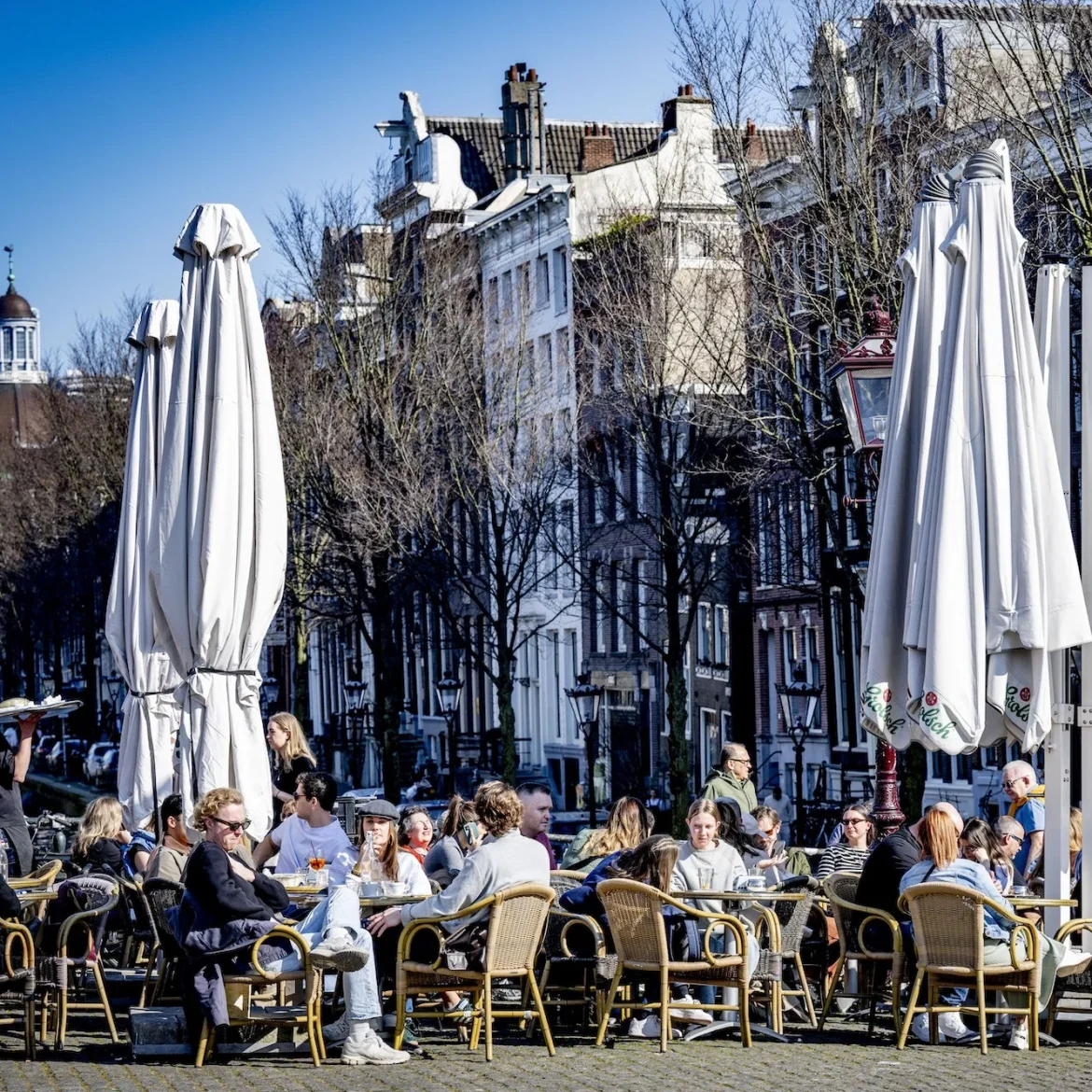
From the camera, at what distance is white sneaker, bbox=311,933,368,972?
1228 cm

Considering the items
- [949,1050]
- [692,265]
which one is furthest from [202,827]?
[692,265]

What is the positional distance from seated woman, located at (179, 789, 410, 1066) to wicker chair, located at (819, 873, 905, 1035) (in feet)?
9.37

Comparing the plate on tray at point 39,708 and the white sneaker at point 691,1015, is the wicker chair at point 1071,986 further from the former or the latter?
the plate on tray at point 39,708

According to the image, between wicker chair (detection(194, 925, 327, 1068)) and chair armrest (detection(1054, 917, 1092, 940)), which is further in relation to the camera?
chair armrest (detection(1054, 917, 1092, 940))

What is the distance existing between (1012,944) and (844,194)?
18436mm

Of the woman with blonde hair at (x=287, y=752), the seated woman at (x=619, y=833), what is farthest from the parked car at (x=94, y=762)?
the seated woman at (x=619, y=833)

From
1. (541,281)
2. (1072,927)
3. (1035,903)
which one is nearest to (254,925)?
(1035,903)

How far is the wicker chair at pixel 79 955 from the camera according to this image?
13.4m

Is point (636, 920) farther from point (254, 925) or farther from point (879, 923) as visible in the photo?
point (254, 925)

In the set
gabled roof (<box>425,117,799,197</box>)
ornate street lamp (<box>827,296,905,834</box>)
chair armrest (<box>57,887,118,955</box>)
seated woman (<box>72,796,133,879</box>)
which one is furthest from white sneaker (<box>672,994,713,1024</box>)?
gabled roof (<box>425,117,799,197</box>)

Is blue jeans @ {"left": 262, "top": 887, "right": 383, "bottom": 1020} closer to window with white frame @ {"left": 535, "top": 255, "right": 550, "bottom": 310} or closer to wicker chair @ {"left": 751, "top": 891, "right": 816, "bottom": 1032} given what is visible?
wicker chair @ {"left": 751, "top": 891, "right": 816, "bottom": 1032}

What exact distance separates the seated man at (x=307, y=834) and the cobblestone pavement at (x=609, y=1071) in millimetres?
1746

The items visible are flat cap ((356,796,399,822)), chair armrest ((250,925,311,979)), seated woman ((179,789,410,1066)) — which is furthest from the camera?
flat cap ((356,796,399,822))

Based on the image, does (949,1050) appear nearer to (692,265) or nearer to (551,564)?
(692,265)
